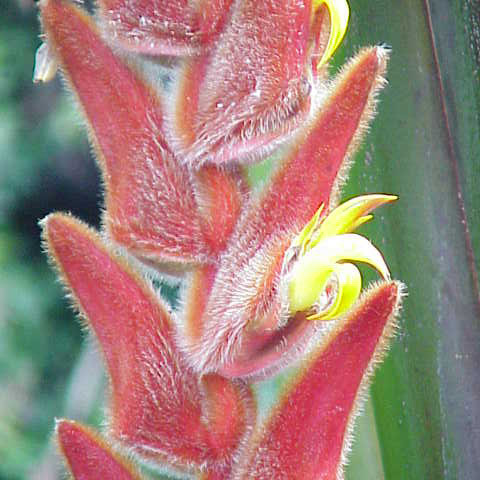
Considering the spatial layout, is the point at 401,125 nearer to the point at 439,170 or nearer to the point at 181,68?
the point at 439,170

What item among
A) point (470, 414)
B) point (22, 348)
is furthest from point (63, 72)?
point (22, 348)

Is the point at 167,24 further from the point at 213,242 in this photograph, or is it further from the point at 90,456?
the point at 90,456

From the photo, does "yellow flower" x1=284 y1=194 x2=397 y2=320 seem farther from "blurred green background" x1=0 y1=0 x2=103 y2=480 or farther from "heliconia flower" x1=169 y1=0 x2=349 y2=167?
"blurred green background" x1=0 y1=0 x2=103 y2=480

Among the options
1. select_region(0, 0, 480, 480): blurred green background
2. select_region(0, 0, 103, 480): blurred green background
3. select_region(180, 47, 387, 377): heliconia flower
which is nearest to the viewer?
select_region(180, 47, 387, 377): heliconia flower

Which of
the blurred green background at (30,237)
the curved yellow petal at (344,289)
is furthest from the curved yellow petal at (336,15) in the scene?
the blurred green background at (30,237)

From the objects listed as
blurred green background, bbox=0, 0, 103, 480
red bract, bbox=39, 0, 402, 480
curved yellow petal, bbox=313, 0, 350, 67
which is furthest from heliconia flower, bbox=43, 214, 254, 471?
blurred green background, bbox=0, 0, 103, 480

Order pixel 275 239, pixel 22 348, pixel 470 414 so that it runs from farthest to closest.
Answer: pixel 22 348
pixel 470 414
pixel 275 239

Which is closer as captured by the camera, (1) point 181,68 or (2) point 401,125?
(1) point 181,68
